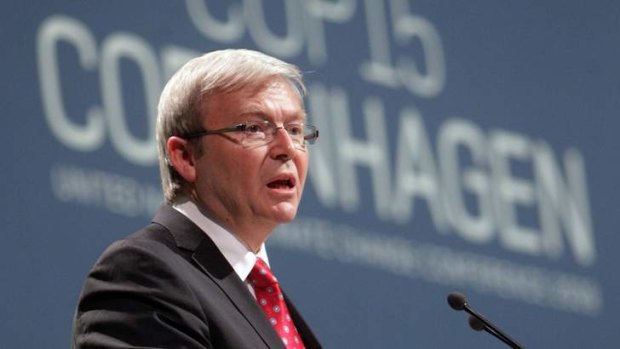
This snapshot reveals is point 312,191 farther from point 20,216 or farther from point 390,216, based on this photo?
point 20,216

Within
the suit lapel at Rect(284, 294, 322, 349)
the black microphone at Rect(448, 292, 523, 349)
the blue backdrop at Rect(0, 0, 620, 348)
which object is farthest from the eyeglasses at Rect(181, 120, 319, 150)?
the blue backdrop at Rect(0, 0, 620, 348)

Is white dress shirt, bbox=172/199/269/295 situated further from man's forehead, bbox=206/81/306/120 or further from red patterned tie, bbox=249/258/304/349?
man's forehead, bbox=206/81/306/120

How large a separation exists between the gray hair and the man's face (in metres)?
0.02

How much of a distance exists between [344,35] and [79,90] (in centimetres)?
97

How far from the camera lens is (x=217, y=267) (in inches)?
79.6

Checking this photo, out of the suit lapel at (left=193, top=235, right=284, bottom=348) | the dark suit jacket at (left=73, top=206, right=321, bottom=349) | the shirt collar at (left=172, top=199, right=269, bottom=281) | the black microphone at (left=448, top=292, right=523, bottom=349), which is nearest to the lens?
the dark suit jacket at (left=73, top=206, right=321, bottom=349)

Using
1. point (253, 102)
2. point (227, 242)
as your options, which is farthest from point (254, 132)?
point (227, 242)

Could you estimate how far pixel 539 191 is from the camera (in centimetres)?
434

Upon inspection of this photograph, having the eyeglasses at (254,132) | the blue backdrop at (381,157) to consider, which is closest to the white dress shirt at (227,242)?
the eyeglasses at (254,132)

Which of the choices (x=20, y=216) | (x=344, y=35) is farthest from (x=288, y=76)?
(x=344, y=35)

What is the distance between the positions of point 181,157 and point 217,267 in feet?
0.76

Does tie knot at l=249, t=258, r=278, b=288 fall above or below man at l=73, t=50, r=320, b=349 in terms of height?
below

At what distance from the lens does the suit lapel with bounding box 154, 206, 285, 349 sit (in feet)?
6.45

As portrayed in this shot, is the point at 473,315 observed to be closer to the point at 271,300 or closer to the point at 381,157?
the point at 271,300
